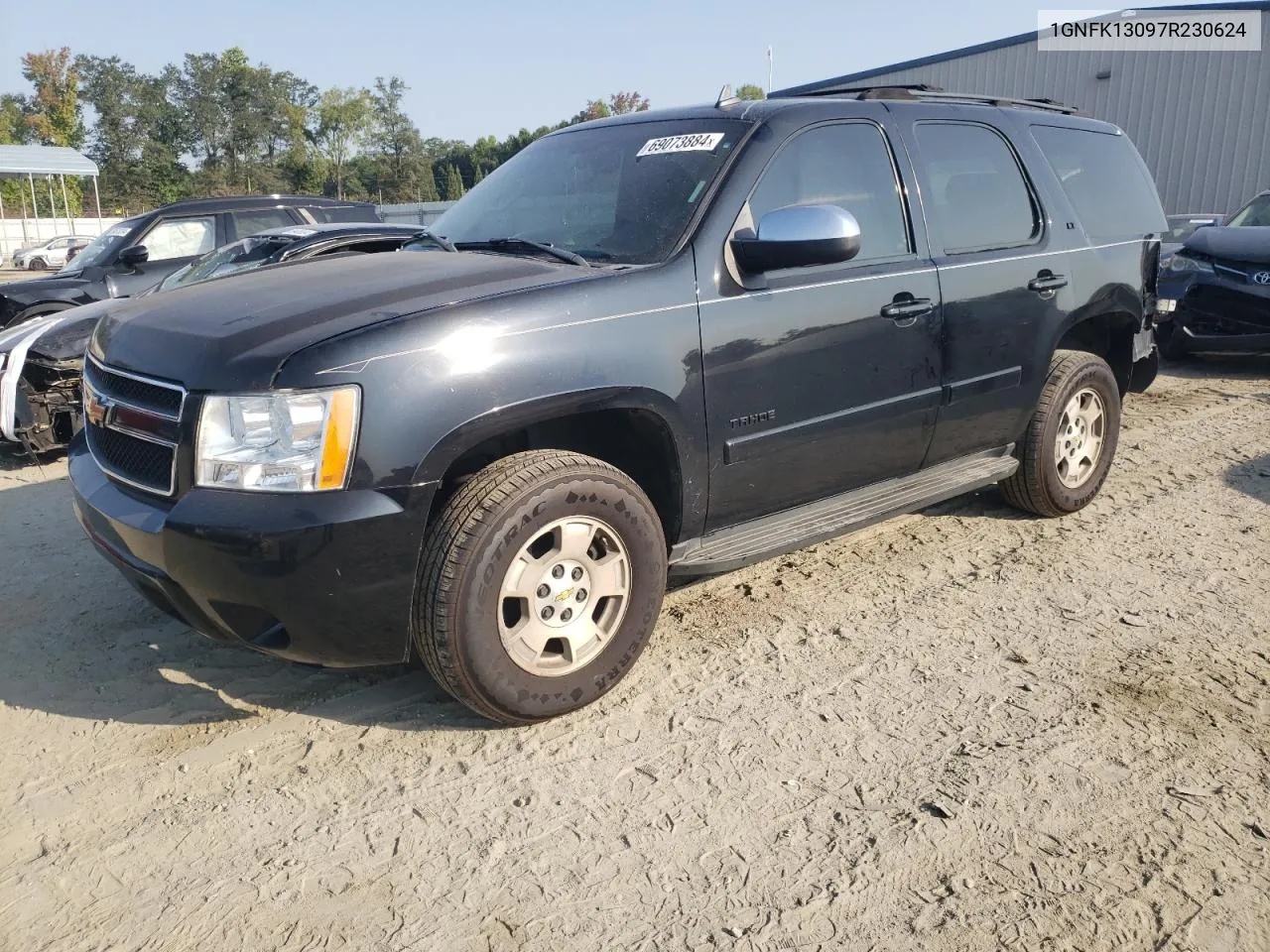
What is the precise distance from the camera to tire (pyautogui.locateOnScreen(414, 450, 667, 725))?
9.11ft

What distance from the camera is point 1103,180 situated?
16.4 ft

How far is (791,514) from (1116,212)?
274 cm

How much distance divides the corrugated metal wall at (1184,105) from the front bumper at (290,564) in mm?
20313

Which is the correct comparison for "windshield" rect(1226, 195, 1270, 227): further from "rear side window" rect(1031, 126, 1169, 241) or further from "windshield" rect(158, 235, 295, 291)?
"windshield" rect(158, 235, 295, 291)

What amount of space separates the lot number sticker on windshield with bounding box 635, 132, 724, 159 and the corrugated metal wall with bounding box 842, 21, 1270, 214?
61.2 feet

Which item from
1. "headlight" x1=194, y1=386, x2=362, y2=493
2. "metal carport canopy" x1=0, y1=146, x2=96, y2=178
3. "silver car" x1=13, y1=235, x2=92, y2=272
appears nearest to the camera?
"headlight" x1=194, y1=386, x2=362, y2=493

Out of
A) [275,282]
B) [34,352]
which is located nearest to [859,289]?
[275,282]

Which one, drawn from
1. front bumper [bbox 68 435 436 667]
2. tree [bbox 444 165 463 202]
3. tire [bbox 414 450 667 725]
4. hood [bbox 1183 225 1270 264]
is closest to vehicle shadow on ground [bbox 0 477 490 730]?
tire [bbox 414 450 667 725]

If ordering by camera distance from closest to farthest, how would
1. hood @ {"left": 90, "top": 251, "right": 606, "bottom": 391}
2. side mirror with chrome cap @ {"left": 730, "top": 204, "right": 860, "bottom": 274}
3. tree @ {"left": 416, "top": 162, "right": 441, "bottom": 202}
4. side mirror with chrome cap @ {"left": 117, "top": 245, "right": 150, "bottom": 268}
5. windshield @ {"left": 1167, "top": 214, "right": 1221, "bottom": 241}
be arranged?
hood @ {"left": 90, "top": 251, "right": 606, "bottom": 391}, side mirror with chrome cap @ {"left": 730, "top": 204, "right": 860, "bottom": 274}, side mirror with chrome cap @ {"left": 117, "top": 245, "right": 150, "bottom": 268}, windshield @ {"left": 1167, "top": 214, "right": 1221, "bottom": 241}, tree @ {"left": 416, "top": 162, "right": 441, "bottom": 202}

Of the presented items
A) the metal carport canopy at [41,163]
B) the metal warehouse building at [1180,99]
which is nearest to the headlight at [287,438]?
the metal warehouse building at [1180,99]

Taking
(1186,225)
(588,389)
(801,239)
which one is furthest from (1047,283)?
(1186,225)

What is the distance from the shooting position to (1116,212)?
4.99 m

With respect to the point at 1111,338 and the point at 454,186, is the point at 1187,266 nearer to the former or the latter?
the point at 1111,338

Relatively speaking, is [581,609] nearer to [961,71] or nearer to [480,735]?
[480,735]
